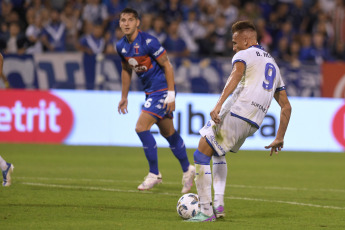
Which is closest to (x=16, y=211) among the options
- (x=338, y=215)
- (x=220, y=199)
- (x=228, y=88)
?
(x=220, y=199)

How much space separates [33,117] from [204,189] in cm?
974

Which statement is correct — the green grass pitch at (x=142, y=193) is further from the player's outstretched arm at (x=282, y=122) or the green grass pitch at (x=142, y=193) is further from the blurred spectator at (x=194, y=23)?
the blurred spectator at (x=194, y=23)

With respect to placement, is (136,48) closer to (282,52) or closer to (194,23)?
(194,23)

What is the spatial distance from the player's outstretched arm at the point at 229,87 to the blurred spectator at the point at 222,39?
1167cm

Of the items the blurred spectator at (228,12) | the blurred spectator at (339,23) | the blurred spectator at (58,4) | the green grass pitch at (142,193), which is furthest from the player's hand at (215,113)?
the blurred spectator at (339,23)

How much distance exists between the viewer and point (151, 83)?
9.87m

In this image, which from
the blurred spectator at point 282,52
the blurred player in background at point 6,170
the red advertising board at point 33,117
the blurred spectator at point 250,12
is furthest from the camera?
the blurred spectator at point 250,12

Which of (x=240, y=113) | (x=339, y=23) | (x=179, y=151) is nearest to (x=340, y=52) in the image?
(x=339, y=23)

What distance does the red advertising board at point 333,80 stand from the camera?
1822 cm

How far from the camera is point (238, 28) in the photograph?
23.8 feet

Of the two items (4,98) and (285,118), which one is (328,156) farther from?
(285,118)

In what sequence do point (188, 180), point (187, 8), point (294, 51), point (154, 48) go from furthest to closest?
point (187, 8) < point (294, 51) < point (188, 180) < point (154, 48)

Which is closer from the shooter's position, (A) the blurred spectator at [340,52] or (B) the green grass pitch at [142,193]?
(B) the green grass pitch at [142,193]

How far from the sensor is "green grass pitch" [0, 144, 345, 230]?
282 inches
